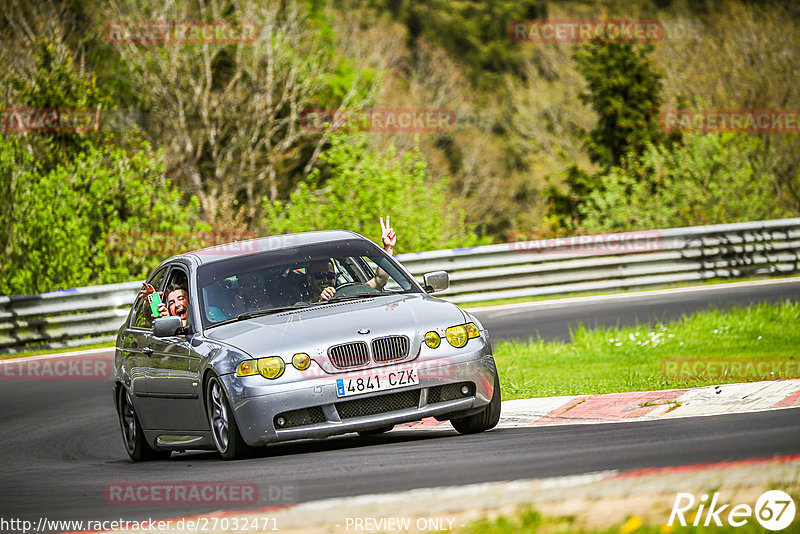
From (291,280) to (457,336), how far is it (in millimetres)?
1512

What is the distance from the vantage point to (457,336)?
8.37 metres

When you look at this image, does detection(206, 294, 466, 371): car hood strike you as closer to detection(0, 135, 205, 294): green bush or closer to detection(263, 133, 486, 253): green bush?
detection(0, 135, 205, 294): green bush

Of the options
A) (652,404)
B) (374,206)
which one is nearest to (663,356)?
(652,404)

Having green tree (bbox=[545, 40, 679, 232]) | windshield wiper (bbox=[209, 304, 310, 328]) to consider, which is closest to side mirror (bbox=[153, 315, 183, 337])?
windshield wiper (bbox=[209, 304, 310, 328])

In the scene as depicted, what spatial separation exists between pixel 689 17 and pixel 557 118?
10.8 meters

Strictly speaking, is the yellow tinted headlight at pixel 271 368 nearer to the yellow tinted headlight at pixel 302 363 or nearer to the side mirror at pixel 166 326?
the yellow tinted headlight at pixel 302 363

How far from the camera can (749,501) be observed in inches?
194

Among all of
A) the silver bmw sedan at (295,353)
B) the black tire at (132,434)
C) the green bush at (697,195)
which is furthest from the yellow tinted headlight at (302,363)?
the green bush at (697,195)

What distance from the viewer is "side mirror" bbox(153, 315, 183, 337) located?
8797 mm

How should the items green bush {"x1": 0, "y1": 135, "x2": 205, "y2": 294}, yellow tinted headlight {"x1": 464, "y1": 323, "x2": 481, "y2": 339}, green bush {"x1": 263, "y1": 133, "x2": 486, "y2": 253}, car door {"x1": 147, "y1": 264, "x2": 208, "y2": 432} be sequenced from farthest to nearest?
green bush {"x1": 263, "y1": 133, "x2": 486, "y2": 253}, green bush {"x1": 0, "y1": 135, "x2": 205, "y2": 294}, car door {"x1": 147, "y1": 264, "x2": 208, "y2": 432}, yellow tinted headlight {"x1": 464, "y1": 323, "x2": 481, "y2": 339}

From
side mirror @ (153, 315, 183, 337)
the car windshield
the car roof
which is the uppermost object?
the car roof

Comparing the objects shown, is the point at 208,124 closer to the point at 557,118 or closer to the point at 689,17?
the point at 557,118

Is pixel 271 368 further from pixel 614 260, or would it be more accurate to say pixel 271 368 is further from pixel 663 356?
pixel 614 260

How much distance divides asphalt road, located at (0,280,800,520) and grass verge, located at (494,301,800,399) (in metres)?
1.95
